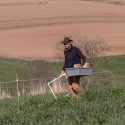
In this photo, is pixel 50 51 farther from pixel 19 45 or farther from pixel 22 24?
pixel 22 24

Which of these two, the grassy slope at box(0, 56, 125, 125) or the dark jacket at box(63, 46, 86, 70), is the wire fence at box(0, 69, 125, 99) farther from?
the grassy slope at box(0, 56, 125, 125)

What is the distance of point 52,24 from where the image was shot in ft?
157

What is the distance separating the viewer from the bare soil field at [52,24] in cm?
3947

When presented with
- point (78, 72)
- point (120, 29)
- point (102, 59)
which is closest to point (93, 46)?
point (102, 59)

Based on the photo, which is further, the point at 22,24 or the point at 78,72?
the point at 22,24

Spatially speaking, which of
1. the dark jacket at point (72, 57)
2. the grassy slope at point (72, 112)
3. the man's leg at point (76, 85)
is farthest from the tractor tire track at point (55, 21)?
the grassy slope at point (72, 112)

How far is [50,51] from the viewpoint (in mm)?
37906

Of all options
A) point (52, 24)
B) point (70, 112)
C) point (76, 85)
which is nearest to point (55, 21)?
point (52, 24)

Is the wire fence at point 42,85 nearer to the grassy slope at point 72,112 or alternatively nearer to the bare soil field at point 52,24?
the grassy slope at point 72,112

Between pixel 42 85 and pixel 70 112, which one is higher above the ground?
pixel 70 112

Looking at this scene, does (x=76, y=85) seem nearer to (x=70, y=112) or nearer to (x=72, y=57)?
(x=72, y=57)

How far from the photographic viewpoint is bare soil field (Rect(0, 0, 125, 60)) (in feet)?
129

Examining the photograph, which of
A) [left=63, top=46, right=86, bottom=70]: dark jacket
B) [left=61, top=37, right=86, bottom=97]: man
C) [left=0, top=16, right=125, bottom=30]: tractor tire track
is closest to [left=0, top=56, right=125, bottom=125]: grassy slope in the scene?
[left=61, top=37, right=86, bottom=97]: man

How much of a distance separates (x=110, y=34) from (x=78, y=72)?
3070 cm
